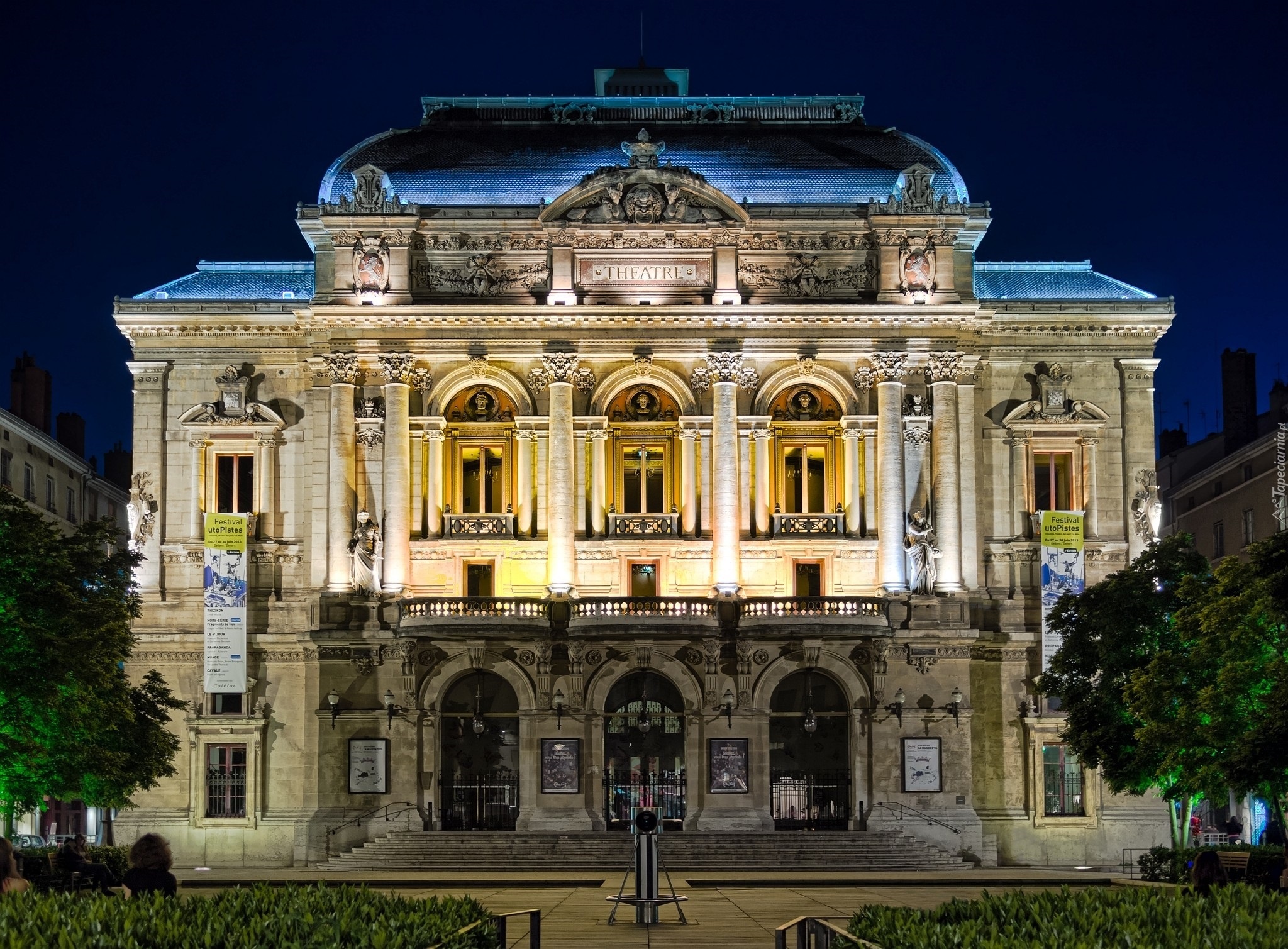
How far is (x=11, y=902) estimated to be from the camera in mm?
20938

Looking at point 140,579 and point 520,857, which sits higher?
point 140,579

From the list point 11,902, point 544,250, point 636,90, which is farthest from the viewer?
point 636,90

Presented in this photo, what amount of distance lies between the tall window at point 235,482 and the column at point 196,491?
0.62 meters

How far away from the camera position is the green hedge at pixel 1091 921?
19484mm

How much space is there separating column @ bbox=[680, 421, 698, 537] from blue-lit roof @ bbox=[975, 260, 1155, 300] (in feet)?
42.5

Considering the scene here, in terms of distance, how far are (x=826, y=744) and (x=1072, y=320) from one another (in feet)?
61.9

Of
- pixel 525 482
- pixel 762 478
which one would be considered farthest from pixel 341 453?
pixel 762 478

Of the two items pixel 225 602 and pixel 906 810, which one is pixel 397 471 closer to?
pixel 225 602

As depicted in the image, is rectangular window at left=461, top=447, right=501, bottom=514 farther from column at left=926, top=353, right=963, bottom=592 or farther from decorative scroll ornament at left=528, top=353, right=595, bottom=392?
column at left=926, top=353, right=963, bottom=592

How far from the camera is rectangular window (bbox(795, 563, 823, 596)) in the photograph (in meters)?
68.7

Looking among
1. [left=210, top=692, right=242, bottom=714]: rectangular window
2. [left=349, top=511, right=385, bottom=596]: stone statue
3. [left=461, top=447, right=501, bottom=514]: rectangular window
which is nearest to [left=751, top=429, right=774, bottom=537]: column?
[left=461, top=447, right=501, bottom=514]: rectangular window

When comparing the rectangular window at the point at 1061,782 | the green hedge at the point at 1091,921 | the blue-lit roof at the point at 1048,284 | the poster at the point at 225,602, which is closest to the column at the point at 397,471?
the poster at the point at 225,602

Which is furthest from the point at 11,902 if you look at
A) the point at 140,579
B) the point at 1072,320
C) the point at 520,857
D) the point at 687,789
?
the point at 1072,320

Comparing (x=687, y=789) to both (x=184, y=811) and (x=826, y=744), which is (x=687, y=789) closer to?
(x=826, y=744)
